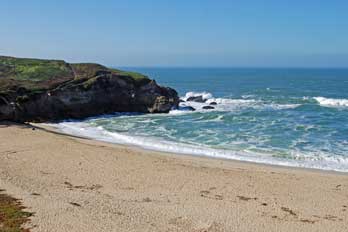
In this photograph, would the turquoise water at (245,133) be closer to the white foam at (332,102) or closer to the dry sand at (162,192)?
the dry sand at (162,192)

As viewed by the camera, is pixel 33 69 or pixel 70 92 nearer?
pixel 70 92

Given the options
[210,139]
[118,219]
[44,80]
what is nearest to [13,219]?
[118,219]

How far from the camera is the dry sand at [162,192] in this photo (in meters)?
14.4

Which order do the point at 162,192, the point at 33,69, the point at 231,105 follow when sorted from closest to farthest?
the point at 162,192, the point at 33,69, the point at 231,105

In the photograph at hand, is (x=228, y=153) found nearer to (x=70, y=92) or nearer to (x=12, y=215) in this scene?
(x=12, y=215)

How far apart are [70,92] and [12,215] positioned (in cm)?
3509

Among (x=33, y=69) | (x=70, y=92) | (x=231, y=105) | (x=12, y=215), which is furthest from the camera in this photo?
(x=231, y=105)

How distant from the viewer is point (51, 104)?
46000 mm

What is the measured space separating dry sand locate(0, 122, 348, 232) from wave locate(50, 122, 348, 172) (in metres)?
1.54

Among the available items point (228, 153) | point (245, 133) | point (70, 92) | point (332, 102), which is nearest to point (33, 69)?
point (70, 92)

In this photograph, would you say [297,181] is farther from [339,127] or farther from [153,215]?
[339,127]

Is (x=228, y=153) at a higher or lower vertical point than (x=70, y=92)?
lower

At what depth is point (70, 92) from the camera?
48000mm

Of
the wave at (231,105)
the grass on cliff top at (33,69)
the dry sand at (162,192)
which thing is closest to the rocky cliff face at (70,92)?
the grass on cliff top at (33,69)
